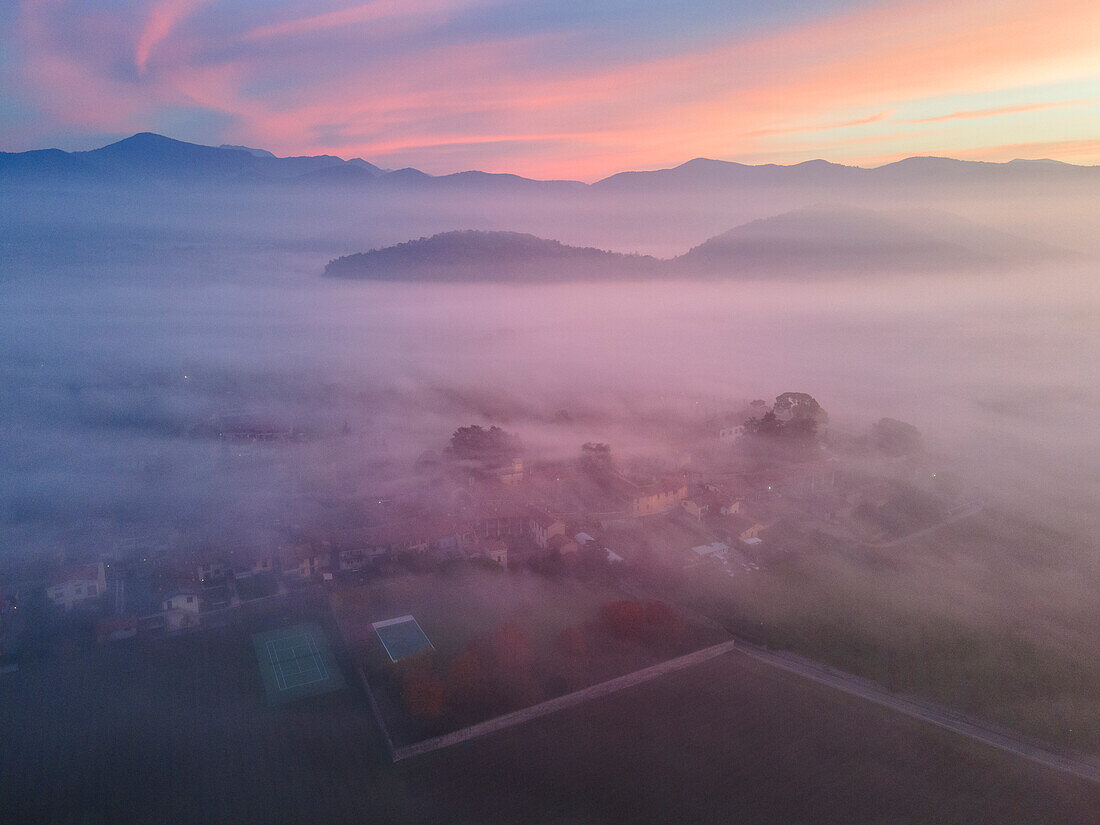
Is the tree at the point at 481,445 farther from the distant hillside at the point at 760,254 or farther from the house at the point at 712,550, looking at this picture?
the distant hillside at the point at 760,254

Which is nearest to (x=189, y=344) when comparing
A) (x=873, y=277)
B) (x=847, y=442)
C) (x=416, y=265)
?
(x=416, y=265)

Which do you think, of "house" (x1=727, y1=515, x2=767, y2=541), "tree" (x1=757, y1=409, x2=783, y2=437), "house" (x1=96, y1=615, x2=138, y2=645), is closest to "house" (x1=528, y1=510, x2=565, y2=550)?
"house" (x1=727, y1=515, x2=767, y2=541)

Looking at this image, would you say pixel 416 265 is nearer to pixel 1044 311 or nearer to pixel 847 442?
pixel 847 442

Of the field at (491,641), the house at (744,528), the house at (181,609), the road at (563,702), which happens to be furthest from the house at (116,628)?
the house at (744,528)

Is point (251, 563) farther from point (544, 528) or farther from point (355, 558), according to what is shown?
point (544, 528)

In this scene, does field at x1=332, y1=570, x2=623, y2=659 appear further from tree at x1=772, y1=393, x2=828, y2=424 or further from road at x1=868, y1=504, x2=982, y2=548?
tree at x1=772, y1=393, x2=828, y2=424

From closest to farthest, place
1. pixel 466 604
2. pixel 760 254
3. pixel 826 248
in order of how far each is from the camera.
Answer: pixel 466 604
pixel 826 248
pixel 760 254

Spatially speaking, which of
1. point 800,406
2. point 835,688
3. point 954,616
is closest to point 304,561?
point 835,688
